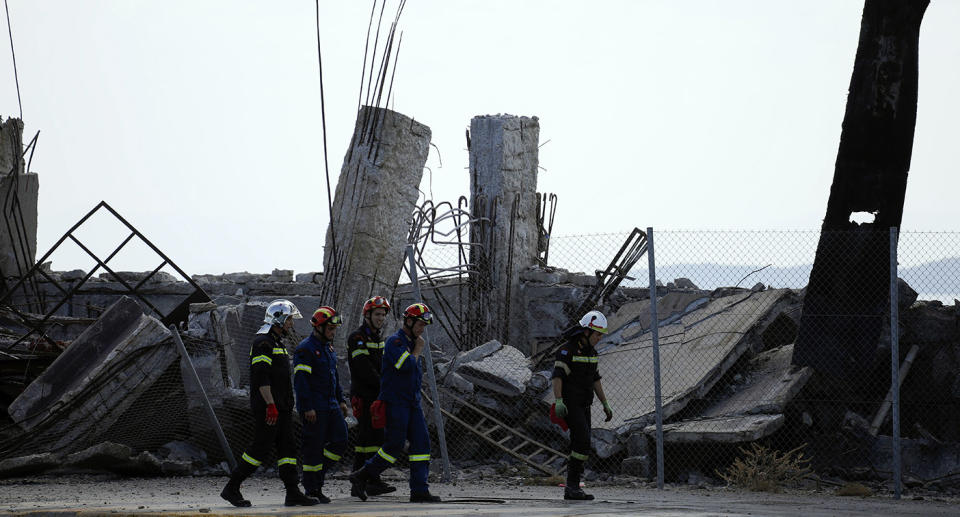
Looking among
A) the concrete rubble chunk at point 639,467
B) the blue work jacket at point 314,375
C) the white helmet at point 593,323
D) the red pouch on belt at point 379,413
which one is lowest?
the concrete rubble chunk at point 639,467

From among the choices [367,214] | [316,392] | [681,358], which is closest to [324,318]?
[316,392]

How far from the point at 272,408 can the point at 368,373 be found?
3.26 feet

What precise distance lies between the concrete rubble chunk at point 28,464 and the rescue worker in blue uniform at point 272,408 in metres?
3.44

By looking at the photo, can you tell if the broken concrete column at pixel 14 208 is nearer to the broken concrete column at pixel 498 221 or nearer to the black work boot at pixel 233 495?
the broken concrete column at pixel 498 221

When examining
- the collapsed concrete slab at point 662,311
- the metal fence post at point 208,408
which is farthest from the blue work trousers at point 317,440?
the collapsed concrete slab at point 662,311

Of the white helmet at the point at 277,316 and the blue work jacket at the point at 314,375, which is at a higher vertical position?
the white helmet at the point at 277,316

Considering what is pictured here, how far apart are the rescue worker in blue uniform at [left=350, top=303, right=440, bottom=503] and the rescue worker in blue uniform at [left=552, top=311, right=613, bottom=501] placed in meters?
1.15

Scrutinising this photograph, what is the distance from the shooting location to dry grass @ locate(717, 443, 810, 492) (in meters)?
10.6

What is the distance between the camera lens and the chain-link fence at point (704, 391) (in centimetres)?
1159

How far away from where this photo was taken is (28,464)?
36.9ft

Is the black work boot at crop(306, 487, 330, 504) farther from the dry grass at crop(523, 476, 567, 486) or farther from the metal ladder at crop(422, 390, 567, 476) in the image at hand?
the metal ladder at crop(422, 390, 567, 476)

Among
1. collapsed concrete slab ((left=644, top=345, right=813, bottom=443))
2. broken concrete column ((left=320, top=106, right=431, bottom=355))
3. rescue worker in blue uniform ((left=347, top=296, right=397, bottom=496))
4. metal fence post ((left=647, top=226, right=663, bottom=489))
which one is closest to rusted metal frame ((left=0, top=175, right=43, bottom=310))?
broken concrete column ((left=320, top=106, right=431, bottom=355))

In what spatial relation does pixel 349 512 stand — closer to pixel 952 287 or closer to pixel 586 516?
pixel 586 516

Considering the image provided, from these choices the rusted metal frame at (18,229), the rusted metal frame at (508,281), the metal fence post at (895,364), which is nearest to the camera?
the metal fence post at (895,364)
